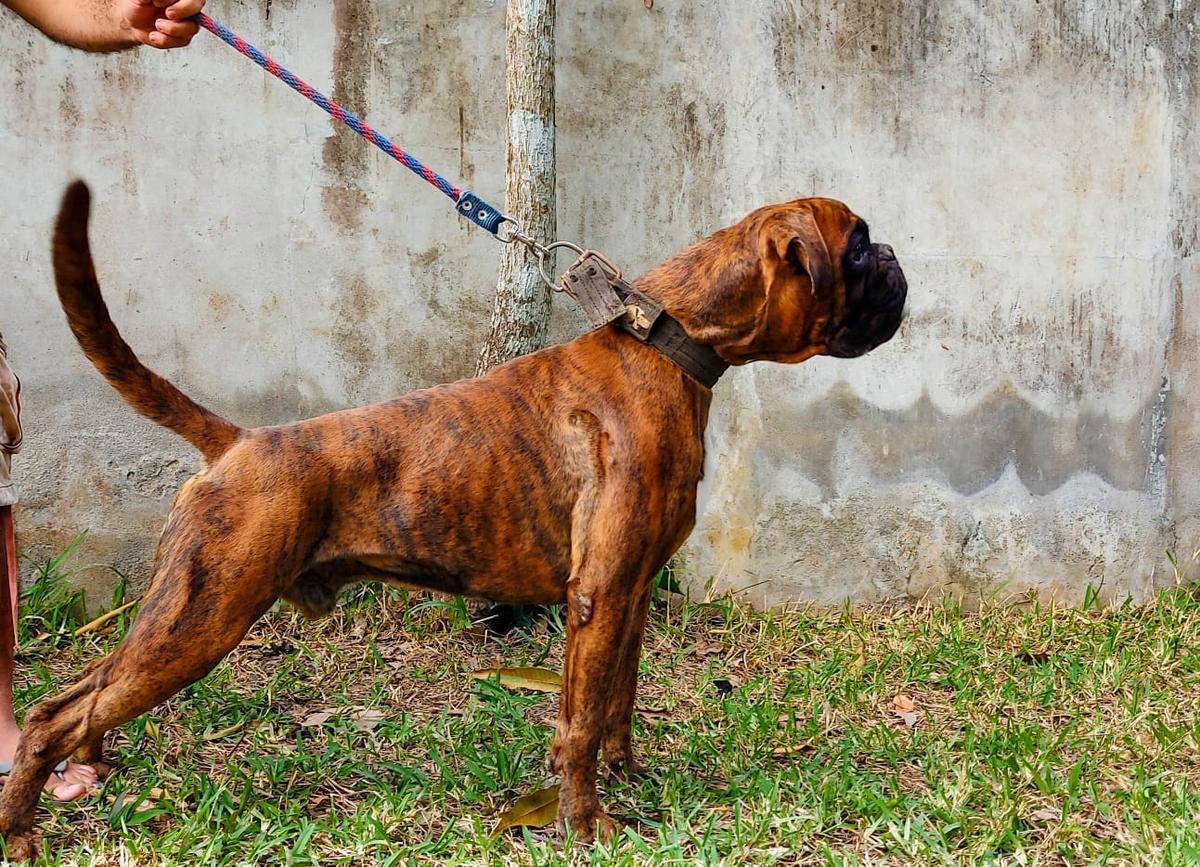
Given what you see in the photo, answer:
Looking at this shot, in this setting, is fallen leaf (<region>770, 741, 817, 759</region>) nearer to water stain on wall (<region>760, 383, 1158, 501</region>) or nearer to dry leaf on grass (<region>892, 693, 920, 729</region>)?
dry leaf on grass (<region>892, 693, 920, 729</region>)

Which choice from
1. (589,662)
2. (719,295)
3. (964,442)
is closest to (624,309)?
(719,295)

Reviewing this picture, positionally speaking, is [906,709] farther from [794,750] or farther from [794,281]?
[794,281]

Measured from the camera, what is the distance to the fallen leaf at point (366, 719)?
13.7ft

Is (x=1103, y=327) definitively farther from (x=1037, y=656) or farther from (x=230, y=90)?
(x=230, y=90)

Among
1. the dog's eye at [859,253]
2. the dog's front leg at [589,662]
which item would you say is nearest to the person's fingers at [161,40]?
the dog's front leg at [589,662]

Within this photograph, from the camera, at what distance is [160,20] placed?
3.08m

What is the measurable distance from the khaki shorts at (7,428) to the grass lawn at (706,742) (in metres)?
0.94

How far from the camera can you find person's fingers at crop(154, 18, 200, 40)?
120 inches

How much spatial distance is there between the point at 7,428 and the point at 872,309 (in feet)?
8.58

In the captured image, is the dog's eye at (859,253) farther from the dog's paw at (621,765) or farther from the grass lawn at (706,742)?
the dog's paw at (621,765)

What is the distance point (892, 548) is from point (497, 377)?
9.00 ft

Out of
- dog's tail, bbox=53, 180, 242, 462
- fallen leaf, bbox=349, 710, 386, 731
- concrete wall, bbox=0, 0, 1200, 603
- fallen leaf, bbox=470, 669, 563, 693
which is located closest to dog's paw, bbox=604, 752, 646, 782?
fallen leaf, bbox=470, 669, 563, 693

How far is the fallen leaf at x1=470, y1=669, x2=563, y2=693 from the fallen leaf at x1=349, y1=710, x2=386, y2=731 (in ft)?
1.35

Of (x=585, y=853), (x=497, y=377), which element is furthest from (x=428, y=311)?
(x=585, y=853)
